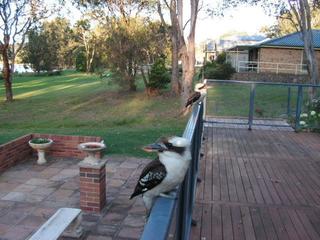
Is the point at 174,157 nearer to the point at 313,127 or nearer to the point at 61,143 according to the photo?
the point at 61,143

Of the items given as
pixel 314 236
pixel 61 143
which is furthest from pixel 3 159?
pixel 314 236

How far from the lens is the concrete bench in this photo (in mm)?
2904

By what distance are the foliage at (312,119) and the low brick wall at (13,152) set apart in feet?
17.5

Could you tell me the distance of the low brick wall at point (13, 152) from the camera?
20.4ft

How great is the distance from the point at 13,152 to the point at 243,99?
990 centimetres

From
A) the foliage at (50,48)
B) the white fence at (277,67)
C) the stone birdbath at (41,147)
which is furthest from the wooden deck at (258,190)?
the foliage at (50,48)

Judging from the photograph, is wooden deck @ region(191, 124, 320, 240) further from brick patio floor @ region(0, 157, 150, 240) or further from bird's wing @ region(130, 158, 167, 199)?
bird's wing @ region(130, 158, 167, 199)

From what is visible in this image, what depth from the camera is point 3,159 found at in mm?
6195

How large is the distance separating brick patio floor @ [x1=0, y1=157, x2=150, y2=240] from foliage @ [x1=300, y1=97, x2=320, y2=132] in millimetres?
3606

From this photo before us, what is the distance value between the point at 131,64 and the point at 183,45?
17.7 ft

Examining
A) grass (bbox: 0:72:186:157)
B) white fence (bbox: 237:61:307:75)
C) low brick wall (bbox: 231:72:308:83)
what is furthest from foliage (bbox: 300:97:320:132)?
white fence (bbox: 237:61:307:75)

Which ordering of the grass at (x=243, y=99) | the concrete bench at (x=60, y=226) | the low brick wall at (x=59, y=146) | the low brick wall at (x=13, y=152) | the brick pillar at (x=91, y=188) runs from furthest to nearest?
1. the grass at (x=243, y=99)
2. the low brick wall at (x=59, y=146)
3. the low brick wall at (x=13, y=152)
4. the brick pillar at (x=91, y=188)
5. the concrete bench at (x=60, y=226)

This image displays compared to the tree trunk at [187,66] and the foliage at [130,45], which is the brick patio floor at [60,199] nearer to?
the tree trunk at [187,66]

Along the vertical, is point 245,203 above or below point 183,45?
below
